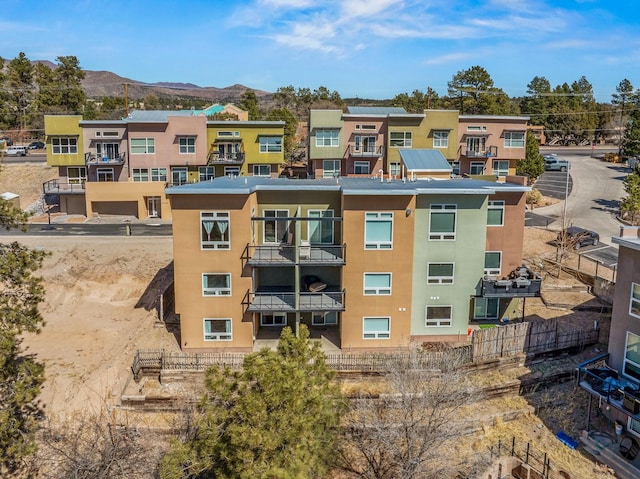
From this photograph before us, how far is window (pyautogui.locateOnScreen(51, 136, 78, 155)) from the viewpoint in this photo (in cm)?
4884

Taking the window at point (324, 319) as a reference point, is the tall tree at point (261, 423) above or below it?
above

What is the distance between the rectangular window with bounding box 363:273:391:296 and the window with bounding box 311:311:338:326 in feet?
11.5

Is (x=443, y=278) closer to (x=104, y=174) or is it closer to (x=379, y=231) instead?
(x=379, y=231)

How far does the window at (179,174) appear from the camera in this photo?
1943 inches

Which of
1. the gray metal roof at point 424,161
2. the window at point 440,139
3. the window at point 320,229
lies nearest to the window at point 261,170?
the window at point 440,139

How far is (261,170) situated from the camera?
5188 centimetres

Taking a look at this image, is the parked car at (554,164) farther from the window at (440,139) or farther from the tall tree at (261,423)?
the tall tree at (261,423)

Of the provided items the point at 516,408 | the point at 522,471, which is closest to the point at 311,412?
the point at 522,471

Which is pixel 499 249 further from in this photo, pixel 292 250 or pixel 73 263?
pixel 73 263

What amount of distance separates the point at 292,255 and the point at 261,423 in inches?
455

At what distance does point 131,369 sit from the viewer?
2447 cm

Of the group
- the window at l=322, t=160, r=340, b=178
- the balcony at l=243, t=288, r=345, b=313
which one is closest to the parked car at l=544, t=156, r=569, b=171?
the window at l=322, t=160, r=340, b=178

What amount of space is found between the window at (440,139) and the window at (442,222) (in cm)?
2583

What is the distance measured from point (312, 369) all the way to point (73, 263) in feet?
89.5
